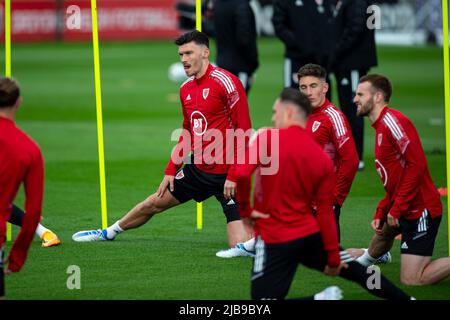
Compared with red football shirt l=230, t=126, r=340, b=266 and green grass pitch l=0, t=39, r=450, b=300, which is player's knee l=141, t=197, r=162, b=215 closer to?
green grass pitch l=0, t=39, r=450, b=300

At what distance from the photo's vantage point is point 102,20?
149ft

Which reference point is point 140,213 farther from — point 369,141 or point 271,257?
point 369,141

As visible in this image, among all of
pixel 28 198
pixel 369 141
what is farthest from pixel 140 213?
pixel 369 141

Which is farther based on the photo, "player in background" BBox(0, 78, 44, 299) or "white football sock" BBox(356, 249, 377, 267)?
"white football sock" BBox(356, 249, 377, 267)

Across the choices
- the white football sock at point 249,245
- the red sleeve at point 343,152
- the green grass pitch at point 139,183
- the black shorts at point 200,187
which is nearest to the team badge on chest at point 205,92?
the black shorts at point 200,187

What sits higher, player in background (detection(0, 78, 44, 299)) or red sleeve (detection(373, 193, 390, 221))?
player in background (detection(0, 78, 44, 299))

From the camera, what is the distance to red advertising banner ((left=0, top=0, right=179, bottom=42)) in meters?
43.6

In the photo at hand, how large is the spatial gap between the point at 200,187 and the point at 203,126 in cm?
64

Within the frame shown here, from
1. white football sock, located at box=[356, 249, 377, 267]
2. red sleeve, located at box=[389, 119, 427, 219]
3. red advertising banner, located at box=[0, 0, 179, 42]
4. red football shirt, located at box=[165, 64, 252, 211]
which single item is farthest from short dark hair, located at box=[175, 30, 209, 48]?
→ red advertising banner, located at box=[0, 0, 179, 42]

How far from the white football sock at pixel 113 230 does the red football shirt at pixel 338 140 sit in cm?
245

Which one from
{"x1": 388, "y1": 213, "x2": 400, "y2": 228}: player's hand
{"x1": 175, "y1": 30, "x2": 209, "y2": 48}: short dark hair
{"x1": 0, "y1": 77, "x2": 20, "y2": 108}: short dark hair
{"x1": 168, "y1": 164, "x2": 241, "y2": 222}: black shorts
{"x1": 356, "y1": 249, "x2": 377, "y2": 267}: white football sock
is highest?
{"x1": 175, "y1": 30, "x2": 209, "y2": 48}: short dark hair

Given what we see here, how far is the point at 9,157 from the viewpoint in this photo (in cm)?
748

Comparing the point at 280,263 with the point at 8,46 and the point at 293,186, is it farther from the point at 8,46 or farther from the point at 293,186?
the point at 8,46
